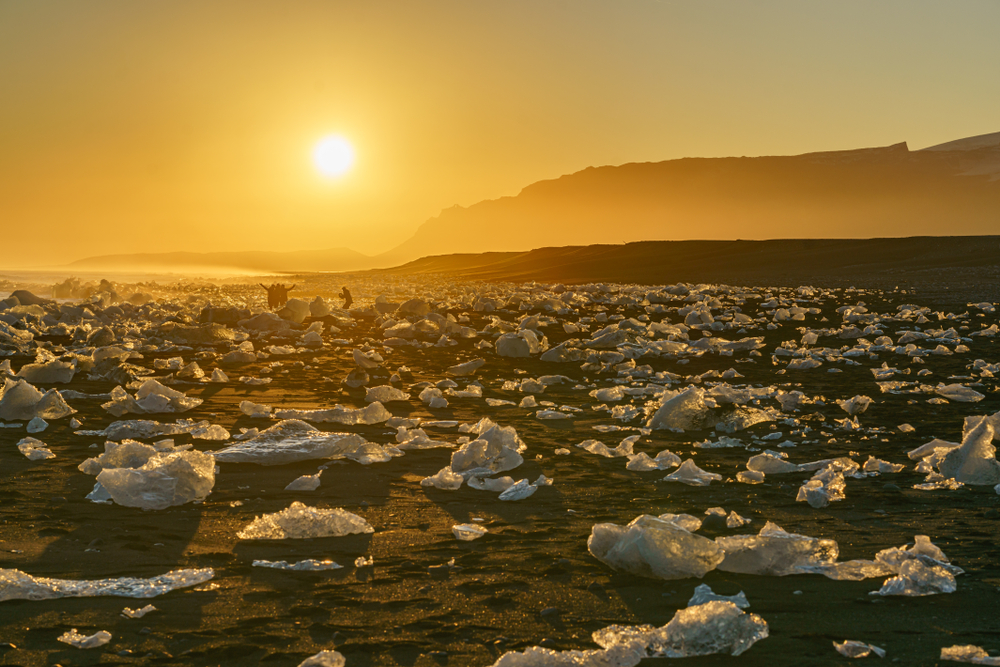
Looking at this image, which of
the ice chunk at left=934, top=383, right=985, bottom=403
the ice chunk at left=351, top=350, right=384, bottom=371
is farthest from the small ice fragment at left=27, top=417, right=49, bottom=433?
the ice chunk at left=934, top=383, right=985, bottom=403

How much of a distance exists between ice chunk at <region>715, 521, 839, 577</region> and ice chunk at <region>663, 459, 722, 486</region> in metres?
0.97

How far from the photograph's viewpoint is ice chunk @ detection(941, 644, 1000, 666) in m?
1.79

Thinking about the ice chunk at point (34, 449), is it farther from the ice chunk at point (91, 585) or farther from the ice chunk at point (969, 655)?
the ice chunk at point (969, 655)

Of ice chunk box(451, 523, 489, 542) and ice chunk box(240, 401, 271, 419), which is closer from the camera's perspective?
ice chunk box(451, 523, 489, 542)

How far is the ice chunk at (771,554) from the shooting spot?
2.39 m

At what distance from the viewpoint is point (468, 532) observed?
273 cm

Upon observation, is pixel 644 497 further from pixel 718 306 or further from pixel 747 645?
pixel 718 306

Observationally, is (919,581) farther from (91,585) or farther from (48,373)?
(48,373)

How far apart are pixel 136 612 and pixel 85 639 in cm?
17

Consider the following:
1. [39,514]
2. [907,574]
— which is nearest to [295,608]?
[39,514]

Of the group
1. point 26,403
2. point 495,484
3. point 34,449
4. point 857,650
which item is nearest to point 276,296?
point 26,403

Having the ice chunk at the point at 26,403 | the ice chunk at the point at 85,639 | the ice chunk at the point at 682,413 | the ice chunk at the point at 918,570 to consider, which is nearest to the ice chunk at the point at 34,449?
the ice chunk at the point at 26,403

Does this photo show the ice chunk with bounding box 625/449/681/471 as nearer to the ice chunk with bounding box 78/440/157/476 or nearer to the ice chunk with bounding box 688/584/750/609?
the ice chunk with bounding box 688/584/750/609

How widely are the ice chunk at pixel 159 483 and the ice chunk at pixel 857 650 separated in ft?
8.17
